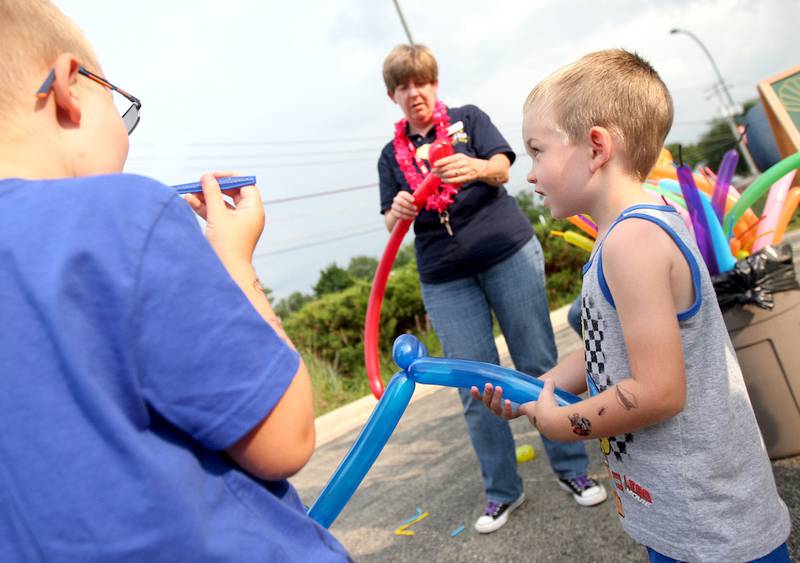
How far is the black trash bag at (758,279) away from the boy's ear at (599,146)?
104cm

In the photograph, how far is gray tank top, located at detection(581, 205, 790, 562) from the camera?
125 cm

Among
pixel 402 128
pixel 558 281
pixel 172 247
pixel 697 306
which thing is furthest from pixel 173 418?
pixel 558 281

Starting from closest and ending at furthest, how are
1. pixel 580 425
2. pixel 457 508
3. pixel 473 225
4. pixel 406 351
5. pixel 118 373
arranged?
pixel 118 373
pixel 580 425
pixel 406 351
pixel 473 225
pixel 457 508

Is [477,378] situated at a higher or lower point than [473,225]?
lower

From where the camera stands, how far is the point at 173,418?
747 millimetres

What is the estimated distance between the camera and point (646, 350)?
1.19 m

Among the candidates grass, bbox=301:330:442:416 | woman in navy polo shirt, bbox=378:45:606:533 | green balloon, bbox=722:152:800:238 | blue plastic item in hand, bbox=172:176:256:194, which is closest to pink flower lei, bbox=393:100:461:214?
woman in navy polo shirt, bbox=378:45:606:533

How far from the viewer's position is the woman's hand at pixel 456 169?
2.40 metres

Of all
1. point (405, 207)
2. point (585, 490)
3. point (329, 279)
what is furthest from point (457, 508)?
point (329, 279)

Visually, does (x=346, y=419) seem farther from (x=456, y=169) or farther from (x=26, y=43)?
(x=26, y=43)

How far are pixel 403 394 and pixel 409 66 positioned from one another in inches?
71.9

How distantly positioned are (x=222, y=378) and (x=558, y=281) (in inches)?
405

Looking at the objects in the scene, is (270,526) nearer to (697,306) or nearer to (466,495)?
(697,306)

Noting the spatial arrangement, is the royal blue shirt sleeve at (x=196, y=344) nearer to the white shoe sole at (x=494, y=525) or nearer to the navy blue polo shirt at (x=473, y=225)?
the navy blue polo shirt at (x=473, y=225)
